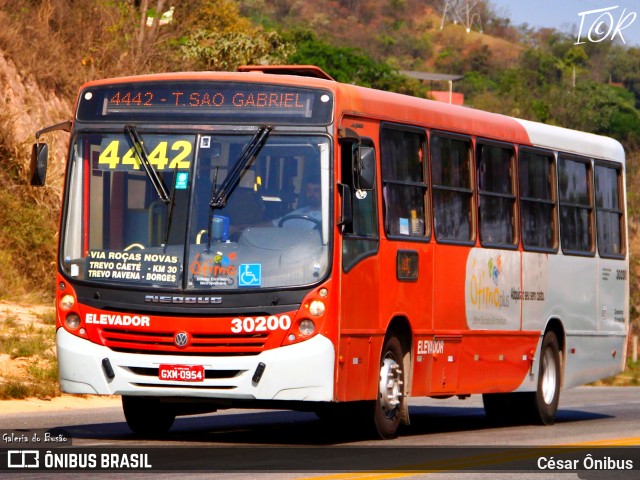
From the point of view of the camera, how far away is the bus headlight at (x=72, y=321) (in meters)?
12.5

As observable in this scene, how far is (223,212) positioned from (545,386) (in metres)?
6.58

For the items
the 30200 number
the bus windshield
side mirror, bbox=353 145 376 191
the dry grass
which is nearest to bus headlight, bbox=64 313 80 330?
the bus windshield

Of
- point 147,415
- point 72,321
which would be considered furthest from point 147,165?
point 147,415

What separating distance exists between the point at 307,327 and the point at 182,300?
1.09 m

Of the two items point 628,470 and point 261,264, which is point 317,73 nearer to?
point 261,264

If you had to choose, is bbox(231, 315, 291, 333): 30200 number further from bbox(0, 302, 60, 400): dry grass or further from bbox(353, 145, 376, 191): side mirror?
bbox(0, 302, 60, 400): dry grass

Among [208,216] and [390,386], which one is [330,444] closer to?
[390,386]

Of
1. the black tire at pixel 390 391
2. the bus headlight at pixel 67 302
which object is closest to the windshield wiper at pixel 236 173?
the bus headlight at pixel 67 302

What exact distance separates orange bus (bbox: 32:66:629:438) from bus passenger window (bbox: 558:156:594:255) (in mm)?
3522

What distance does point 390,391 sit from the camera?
13.5 metres

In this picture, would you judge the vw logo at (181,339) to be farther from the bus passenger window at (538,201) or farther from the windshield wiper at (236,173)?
the bus passenger window at (538,201)

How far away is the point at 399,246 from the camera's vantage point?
1364 cm

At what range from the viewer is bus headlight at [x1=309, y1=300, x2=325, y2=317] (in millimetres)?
12078

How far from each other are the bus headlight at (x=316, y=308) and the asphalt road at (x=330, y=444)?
118cm
